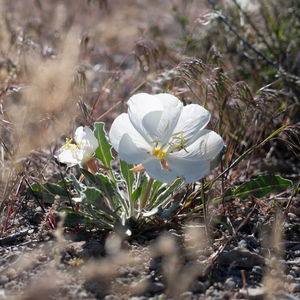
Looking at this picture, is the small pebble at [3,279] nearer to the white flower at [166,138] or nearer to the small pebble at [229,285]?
the white flower at [166,138]

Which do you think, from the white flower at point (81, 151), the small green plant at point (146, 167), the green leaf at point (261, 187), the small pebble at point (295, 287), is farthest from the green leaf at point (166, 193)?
the small pebble at point (295, 287)

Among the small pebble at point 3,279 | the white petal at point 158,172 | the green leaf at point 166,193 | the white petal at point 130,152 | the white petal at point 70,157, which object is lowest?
the small pebble at point 3,279

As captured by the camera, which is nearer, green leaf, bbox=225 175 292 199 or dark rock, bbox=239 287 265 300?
dark rock, bbox=239 287 265 300

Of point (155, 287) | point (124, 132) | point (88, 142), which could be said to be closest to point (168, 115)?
point (124, 132)

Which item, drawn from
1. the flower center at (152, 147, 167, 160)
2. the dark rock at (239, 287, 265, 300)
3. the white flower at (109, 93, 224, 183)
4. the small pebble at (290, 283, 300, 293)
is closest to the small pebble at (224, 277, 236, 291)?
the dark rock at (239, 287, 265, 300)

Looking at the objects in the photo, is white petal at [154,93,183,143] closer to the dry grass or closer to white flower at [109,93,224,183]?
white flower at [109,93,224,183]

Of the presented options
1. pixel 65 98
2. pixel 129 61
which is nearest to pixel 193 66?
pixel 65 98
